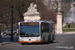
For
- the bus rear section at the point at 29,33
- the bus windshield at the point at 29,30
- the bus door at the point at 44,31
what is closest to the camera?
the bus rear section at the point at 29,33

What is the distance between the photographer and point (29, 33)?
25.6 m

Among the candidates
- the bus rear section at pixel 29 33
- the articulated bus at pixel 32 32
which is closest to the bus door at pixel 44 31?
the articulated bus at pixel 32 32

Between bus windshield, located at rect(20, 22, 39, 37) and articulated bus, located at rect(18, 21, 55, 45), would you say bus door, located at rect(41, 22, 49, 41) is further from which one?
bus windshield, located at rect(20, 22, 39, 37)

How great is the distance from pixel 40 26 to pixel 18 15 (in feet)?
167

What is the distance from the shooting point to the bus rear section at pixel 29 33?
1000 inches

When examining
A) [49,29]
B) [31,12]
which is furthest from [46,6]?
[49,29]

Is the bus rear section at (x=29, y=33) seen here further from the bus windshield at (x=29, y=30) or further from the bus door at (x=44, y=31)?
the bus door at (x=44, y=31)

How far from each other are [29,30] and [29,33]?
336 millimetres

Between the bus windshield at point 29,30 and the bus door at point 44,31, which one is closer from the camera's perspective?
the bus windshield at point 29,30

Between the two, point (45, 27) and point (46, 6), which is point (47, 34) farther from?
point (46, 6)

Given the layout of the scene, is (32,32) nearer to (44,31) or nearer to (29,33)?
(29,33)

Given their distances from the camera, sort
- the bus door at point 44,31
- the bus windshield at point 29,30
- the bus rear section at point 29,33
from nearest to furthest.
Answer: the bus rear section at point 29,33 → the bus windshield at point 29,30 → the bus door at point 44,31

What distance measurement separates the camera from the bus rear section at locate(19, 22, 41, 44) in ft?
83.4

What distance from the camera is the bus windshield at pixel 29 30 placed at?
25605mm
